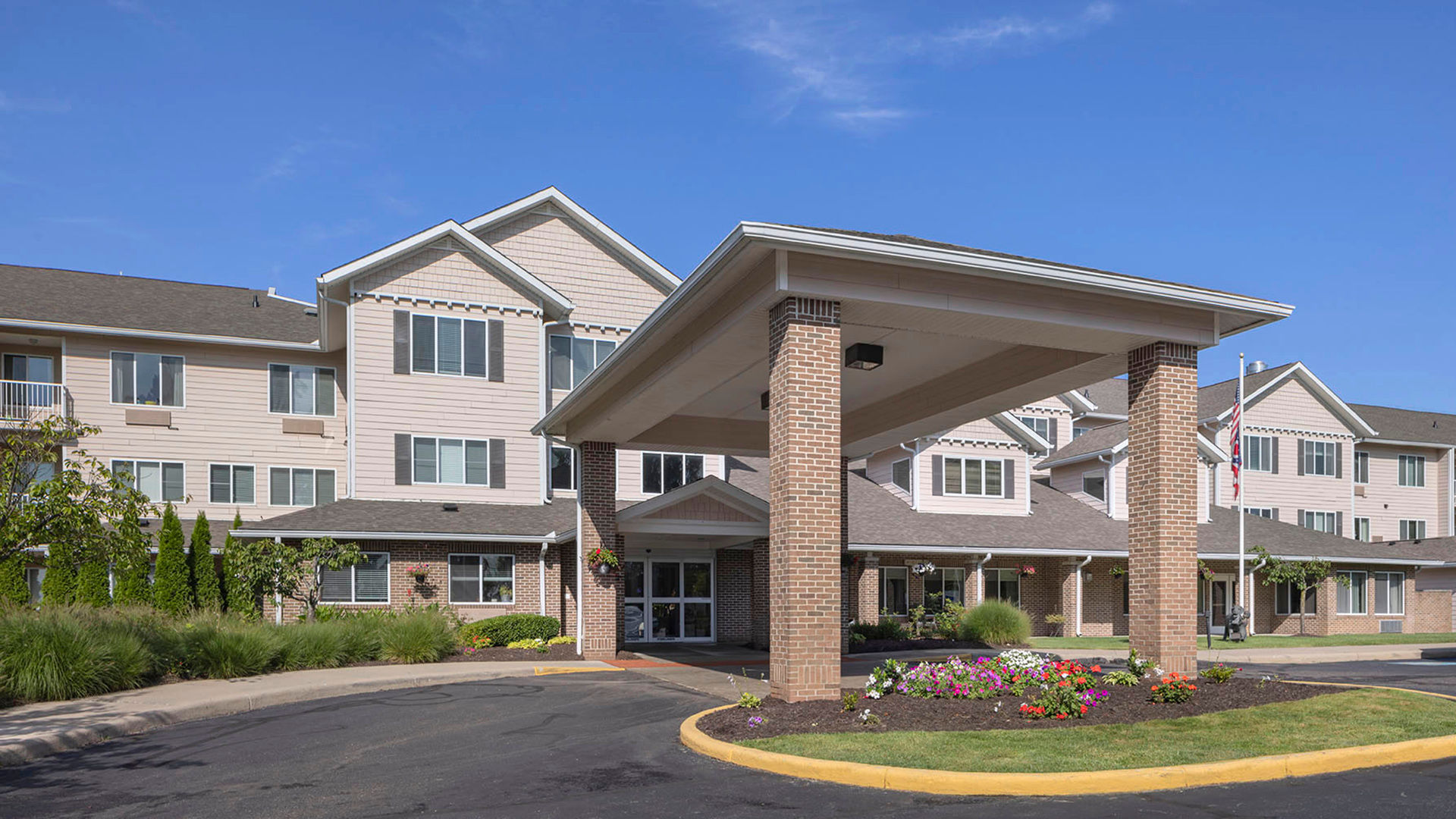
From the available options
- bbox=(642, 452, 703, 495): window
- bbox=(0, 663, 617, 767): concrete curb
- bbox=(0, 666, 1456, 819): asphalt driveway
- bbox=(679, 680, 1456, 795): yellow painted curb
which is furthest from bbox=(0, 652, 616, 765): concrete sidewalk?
bbox=(642, 452, 703, 495): window

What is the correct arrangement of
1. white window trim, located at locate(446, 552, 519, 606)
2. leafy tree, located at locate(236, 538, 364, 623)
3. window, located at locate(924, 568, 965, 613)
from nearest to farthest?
1. leafy tree, located at locate(236, 538, 364, 623)
2. white window trim, located at locate(446, 552, 519, 606)
3. window, located at locate(924, 568, 965, 613)

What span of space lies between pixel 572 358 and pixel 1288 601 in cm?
2682

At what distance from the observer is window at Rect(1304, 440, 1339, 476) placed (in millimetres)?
42750

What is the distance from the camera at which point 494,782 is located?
364 inches

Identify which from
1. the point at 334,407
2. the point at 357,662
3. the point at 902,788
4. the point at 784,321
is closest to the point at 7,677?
the point at 357,662

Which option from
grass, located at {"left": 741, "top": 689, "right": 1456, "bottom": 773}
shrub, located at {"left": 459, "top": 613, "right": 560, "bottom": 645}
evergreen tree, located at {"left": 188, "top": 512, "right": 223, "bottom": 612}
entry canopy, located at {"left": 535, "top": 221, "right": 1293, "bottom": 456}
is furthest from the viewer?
evergreen tree, located at {"left": 188, "top": 512, "right": 223, "bottom": 612}

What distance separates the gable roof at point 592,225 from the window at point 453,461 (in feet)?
20.7

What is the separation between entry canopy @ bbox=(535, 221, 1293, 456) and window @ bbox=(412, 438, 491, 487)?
1032 cm

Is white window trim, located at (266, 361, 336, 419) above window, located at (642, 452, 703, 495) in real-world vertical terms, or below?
above

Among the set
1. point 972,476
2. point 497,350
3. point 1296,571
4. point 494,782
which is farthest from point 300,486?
point 1296,571

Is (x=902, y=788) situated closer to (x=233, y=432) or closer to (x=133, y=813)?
(x=133, y=813)

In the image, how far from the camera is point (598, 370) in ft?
58.5

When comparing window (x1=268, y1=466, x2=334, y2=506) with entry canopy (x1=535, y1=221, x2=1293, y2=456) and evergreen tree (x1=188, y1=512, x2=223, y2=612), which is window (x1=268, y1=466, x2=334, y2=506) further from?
entry canopy (x1=535, y1=221, x2=1293, y2=456)

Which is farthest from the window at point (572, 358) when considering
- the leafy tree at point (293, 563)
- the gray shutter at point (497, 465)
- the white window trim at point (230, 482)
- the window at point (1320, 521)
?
the window at point (1320, 521)
